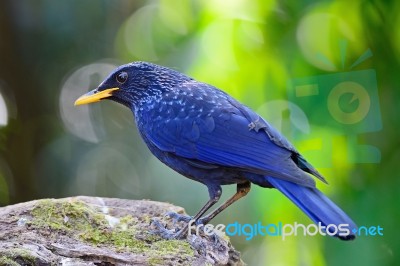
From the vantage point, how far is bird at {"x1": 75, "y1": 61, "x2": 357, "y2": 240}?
9.75 feet

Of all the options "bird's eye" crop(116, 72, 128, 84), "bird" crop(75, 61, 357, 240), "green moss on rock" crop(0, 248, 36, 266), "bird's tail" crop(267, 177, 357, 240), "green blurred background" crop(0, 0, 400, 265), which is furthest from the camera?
"green blurred background" crop(0, 0, 400, 265)

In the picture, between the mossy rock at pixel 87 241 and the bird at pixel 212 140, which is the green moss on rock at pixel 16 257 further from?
the bird at pixel 212 140

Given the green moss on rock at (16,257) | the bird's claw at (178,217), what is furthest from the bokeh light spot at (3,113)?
the green moss on rock at (16,257)

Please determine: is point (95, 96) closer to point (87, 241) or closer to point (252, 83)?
point (87, 241)

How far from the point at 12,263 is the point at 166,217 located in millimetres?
1169

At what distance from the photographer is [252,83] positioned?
4.26 m

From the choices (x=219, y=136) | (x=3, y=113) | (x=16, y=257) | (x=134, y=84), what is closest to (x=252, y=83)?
(x=134, y=84)

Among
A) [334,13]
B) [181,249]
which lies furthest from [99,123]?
[181,249]

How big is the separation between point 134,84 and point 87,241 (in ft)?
3.38

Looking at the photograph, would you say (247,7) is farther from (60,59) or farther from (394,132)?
(60,59)

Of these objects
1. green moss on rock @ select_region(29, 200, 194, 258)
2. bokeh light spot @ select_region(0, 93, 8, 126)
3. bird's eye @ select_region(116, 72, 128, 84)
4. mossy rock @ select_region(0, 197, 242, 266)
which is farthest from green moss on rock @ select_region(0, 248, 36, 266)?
bokeh light spot @ select_region(0, 93, 8, 126)

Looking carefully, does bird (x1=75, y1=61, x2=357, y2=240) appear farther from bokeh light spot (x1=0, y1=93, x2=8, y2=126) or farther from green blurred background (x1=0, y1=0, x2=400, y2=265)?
bokeh light spot (x1=0, y1=93, x2=8, y2=126)

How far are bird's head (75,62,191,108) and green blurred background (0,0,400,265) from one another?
802 mm

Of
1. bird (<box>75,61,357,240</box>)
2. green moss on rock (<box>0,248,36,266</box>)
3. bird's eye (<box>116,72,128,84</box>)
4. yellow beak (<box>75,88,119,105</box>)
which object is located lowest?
green moss on rock (<box>0,248,36,266</box>)
